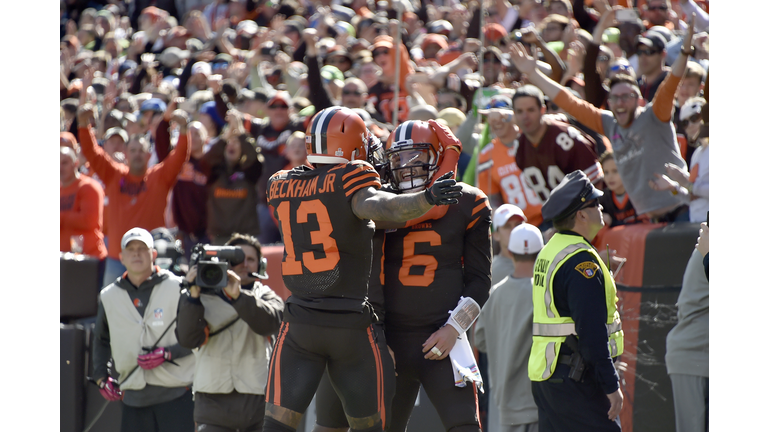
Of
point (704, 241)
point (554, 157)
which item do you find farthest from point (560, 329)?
point (554, 157)

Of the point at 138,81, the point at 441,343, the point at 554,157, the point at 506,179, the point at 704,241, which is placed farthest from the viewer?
the point at 138,81

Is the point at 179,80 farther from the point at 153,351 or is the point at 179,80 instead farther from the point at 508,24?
the point at 153,351

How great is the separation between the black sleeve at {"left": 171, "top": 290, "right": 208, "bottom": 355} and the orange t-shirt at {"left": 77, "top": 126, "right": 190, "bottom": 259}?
2.95 metres

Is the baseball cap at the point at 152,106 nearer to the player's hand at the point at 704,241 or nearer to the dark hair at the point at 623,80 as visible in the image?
the dark hair at the point at 623,80

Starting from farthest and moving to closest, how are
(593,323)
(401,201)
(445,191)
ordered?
(593,323)
(401,201)
(445,191)

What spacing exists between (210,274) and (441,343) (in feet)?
5.49

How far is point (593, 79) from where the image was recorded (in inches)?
299

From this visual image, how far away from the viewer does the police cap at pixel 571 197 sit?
14.5ft

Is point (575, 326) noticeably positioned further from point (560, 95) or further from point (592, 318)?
point (560, 95)

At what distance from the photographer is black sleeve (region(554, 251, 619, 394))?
417 cm

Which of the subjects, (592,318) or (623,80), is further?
(623,80)

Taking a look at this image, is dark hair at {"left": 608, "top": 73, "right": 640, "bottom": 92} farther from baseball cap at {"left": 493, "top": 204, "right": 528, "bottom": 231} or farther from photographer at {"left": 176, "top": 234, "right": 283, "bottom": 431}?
photographer at {"left": 176, "top": 234, "right": 283, "bottom": 431}

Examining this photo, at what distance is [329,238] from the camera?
4039 millimetres

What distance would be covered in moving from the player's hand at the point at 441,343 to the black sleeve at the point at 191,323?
1.83m
